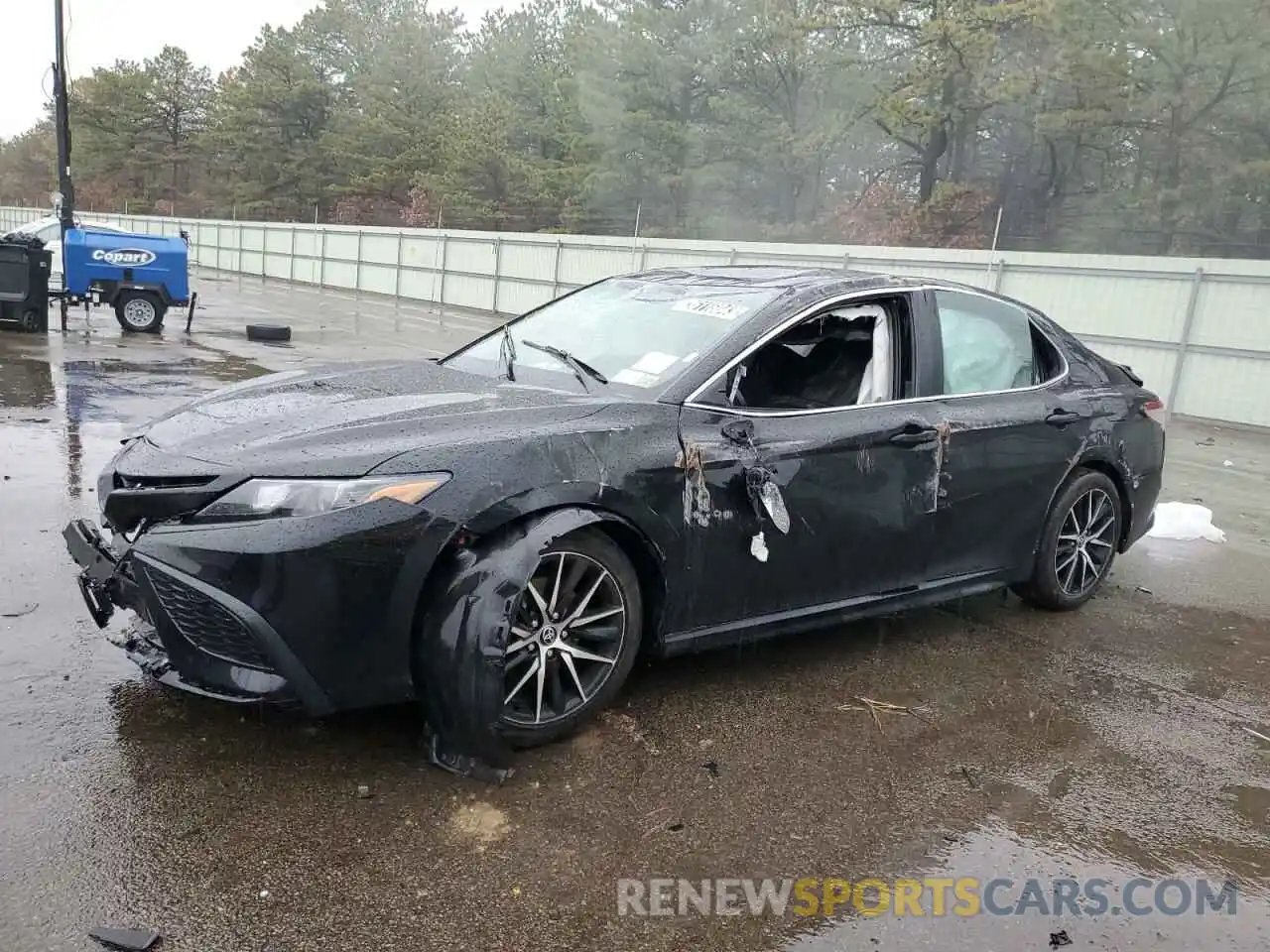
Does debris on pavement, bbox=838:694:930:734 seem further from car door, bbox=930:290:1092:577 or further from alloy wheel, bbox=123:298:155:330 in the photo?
alloy wheel, bbox=123:298:155:330

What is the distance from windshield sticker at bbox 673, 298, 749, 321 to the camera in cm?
390

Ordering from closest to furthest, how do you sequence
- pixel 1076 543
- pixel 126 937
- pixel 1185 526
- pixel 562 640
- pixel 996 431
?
pixel 126 937, pixel 562 640, pixel 996 431, pixel 1076 543, pixel 1185 526

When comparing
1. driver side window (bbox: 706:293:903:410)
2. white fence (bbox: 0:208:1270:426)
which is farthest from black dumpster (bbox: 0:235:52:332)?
driver side window (bbox: 706:293:903:410)

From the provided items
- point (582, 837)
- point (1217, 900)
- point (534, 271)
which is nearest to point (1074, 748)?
point (1217, 900)

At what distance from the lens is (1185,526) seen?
6.92 meters

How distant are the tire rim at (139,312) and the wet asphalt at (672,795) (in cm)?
1206

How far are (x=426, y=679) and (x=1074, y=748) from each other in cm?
227

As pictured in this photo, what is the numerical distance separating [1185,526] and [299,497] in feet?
20.5

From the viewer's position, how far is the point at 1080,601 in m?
5.02

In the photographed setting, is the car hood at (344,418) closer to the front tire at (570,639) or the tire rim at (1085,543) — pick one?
the front tire at (570,639)

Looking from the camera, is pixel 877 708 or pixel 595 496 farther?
pixel 877 708

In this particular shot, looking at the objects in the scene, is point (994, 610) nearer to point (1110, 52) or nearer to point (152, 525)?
point (152, 525)

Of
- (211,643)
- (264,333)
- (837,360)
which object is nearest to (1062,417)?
(837,360)

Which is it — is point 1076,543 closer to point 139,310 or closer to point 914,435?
point 914,435
